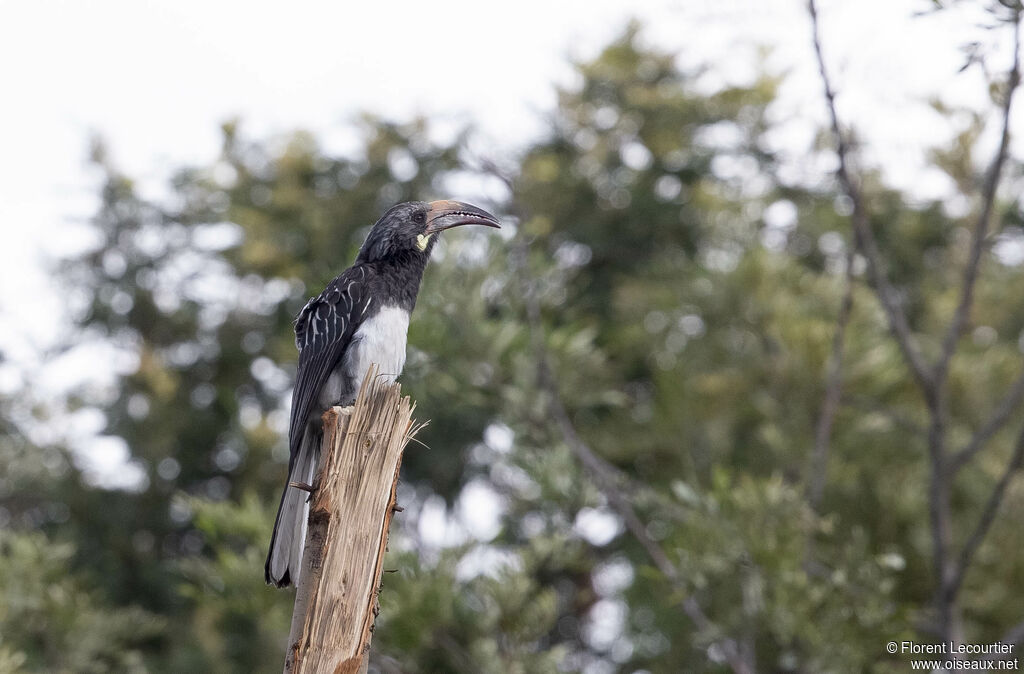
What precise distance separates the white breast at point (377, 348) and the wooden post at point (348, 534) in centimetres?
Answer: 85

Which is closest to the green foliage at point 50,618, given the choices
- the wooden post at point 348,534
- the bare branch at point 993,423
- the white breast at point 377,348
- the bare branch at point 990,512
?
the white breast at point 377,348

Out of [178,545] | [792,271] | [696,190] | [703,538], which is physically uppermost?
[696,190]

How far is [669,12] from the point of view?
502cm

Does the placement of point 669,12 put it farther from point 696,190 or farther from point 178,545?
point 178,545

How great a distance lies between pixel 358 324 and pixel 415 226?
62cm

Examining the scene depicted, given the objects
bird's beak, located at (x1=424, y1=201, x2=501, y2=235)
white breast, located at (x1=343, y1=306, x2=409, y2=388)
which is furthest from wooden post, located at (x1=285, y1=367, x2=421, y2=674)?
bird's beak, located at (x1=424, y1=201, x2=501, y2=235)

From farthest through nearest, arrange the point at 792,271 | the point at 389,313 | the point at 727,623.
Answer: the point at 792,271, the point at 727,623, the point at 389,313

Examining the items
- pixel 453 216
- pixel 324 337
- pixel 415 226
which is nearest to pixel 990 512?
pixel 453 216

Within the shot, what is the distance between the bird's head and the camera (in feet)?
13.6

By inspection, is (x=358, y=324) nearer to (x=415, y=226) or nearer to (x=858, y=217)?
(x=415, y=226)

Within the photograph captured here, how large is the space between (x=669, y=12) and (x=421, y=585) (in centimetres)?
305

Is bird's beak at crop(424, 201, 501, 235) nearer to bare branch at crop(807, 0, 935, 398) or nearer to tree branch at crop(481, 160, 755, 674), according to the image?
tree branch at crop(481, 160, 755, 674)

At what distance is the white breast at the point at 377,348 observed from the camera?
3701 millimetres

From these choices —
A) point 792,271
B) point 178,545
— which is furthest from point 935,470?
point 178,545
